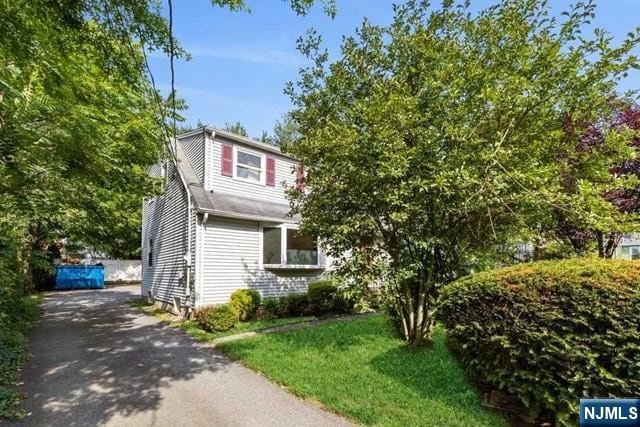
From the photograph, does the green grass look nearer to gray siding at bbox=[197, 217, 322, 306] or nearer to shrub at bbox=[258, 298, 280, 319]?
shrub at bbox=[258, 298, 280, 319]

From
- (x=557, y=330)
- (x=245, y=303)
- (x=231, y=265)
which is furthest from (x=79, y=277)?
(x=557, y=330)

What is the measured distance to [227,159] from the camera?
12.3 m

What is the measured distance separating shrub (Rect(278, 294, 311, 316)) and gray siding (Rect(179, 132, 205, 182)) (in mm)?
4737

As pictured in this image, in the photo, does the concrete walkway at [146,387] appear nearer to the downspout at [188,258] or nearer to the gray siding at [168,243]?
the downspout at [188,258]

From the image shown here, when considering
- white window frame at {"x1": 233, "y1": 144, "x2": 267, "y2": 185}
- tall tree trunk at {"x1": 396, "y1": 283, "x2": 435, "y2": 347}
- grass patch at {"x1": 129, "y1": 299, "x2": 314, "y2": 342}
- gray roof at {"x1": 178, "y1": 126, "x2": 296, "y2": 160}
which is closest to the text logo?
tall tree trunk at {"x1": 396, "y1": 283, "x2": 435, "y2": 347}

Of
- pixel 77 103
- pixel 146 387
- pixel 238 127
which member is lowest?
pixel 146 387

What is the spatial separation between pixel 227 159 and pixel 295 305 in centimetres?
525

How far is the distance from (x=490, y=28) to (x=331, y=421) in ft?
21.4

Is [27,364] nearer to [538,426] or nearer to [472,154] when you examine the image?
[538,426]

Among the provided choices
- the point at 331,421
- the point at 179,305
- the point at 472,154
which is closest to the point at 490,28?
the point at 472,154

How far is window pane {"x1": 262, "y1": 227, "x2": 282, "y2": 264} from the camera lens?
490 inches

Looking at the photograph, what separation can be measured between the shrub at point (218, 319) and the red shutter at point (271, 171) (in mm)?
5354

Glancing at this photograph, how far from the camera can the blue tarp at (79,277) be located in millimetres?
20573

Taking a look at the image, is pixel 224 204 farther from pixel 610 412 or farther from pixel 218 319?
pixel 610 412
